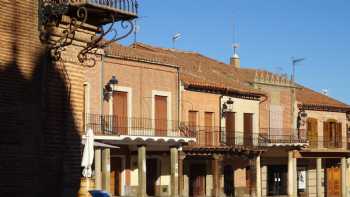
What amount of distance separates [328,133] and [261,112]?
667cm

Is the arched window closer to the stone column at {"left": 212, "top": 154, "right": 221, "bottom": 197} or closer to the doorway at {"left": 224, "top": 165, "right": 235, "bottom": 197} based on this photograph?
the doorway at {"left": 224, "top": 165, "right": 235, "bottom": 197}

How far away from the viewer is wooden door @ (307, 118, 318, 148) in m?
42.6

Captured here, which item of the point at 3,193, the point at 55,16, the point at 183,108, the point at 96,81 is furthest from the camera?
the point at 183,108

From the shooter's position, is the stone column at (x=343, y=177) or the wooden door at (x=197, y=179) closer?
the wooden door at (x=197, y=179)

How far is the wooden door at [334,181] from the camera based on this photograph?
45594 millimetres

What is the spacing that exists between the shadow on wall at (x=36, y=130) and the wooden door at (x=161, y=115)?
2004 centimetres

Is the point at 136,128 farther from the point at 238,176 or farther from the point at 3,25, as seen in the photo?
the point at 3,25

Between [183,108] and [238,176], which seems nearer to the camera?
[183,108]

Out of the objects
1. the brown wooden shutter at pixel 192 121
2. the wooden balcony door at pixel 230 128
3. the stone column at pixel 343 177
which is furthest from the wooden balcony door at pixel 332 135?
the brown wooden shutter at pixel 192 121

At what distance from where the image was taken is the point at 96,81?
2961cm

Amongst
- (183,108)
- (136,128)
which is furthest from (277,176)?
(136,128)

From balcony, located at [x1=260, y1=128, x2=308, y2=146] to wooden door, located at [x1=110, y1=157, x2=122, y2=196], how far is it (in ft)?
33.1

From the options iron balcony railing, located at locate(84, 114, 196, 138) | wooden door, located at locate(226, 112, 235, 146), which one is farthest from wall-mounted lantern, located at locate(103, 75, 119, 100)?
wooden door, located at locate(226, 112, 235, 146)

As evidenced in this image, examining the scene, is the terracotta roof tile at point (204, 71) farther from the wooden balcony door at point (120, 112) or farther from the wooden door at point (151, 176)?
the wooden door at point (151, 176)
